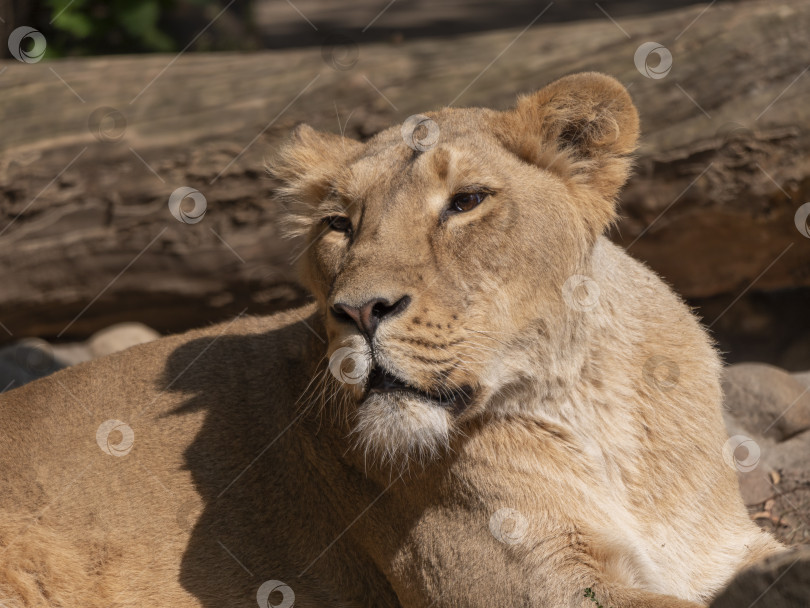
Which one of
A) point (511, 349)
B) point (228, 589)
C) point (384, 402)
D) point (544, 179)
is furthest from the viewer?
point (228, 589)

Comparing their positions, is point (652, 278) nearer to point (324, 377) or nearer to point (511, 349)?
point (511, 349)

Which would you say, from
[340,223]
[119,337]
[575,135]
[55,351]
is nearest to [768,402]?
[575,135]

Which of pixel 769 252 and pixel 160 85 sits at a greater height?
pixel 160 85

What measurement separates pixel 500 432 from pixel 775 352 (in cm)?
447

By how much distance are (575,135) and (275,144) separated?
3.66m

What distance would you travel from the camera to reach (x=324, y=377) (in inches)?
161

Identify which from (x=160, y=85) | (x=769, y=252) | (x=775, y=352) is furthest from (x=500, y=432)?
(x=160, y=85)

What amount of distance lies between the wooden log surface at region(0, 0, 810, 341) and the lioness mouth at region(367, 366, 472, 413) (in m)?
3.80

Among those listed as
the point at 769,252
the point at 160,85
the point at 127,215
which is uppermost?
the point at 160,85

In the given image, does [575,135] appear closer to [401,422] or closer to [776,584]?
[401,422]

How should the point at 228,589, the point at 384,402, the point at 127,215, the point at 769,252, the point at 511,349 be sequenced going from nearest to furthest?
the point at 384,402, the point at 511,349, the point at 228,589, the point at 769,252, the point at 127,215

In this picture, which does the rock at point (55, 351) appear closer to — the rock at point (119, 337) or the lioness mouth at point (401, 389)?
the rock at point (119, 337)

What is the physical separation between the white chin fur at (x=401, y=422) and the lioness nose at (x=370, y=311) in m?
0.29

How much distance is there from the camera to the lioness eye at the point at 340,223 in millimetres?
4321
